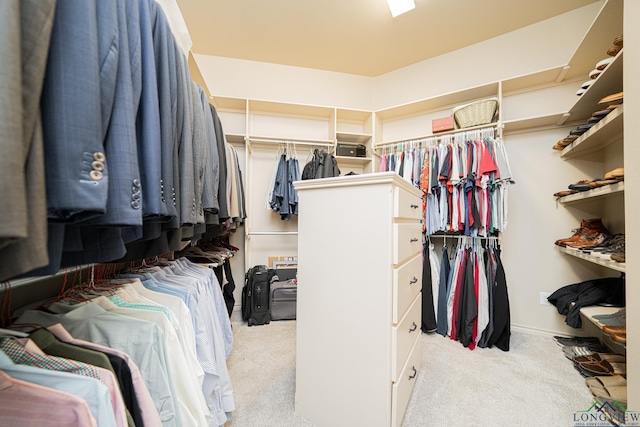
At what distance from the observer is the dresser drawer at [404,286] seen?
1.03m

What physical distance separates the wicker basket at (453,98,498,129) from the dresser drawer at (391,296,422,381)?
167cm

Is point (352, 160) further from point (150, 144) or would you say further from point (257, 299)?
point (150, 144)

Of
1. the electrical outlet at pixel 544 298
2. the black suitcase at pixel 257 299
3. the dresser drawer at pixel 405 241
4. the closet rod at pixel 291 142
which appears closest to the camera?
the dresser drawer at pixel 405 241

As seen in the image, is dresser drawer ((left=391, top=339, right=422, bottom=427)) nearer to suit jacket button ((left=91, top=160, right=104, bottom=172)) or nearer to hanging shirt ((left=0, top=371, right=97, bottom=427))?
hanging shirt ((left=0, top=371, right=97, bottom=427))

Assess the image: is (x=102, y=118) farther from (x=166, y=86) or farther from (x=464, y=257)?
(x=464, y=257)

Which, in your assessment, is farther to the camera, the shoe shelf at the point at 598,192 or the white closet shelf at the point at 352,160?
the white closet shelf at the point at 352,160

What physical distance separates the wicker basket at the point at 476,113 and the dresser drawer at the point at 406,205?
129cm

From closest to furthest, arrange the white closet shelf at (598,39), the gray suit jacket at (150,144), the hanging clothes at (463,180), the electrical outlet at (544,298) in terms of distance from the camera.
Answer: the gray suit jacket at (150,144), the white closet shelf at (598,39), the hanging clothes at (463,180), the electrical outlet at (544,298)

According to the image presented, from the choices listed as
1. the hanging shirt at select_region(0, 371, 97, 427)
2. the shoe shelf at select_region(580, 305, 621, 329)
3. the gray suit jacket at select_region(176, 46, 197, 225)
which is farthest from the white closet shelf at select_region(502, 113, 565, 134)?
the hanging shirt at select_region(0, 371, 97, 427)

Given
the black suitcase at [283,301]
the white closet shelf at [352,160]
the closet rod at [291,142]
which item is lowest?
the black suitcase at [283,301]

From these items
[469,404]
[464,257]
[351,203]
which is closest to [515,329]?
[464,257]

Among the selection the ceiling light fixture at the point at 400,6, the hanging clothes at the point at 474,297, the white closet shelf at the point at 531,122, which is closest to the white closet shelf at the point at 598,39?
the white closet shelf at the point at 531,122

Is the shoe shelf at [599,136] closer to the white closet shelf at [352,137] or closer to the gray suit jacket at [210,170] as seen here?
the white closet shelf at [352,137]

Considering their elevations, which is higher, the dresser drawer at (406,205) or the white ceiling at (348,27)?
the white ceiling at (348,27)
